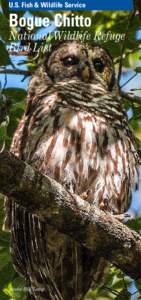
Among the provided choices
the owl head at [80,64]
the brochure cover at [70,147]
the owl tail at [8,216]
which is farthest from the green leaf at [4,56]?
the owl tail at [8,216]

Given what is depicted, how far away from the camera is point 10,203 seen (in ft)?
12.5

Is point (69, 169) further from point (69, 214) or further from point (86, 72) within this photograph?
point (86, 72)

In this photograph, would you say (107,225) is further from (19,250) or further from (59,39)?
(59,39)

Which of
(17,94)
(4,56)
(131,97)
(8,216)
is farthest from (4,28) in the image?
(8,216)

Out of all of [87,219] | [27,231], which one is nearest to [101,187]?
[27,231]

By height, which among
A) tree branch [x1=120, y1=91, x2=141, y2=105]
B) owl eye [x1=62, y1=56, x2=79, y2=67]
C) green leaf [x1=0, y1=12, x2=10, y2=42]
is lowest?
tree branch [x1=120, y1=91, x2=141, y2=105]

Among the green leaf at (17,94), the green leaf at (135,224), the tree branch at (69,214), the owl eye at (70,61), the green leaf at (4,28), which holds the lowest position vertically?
the green leaf at (135,224)

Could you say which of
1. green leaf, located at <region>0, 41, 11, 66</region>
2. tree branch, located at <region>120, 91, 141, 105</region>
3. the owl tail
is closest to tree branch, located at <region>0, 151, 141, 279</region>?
the owl tail

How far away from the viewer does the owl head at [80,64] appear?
437 centimetres

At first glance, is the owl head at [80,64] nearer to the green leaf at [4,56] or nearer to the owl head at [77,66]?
the owl head at [77,66]

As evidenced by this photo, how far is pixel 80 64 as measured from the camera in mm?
4395

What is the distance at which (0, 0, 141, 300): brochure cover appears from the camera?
12.3 feet

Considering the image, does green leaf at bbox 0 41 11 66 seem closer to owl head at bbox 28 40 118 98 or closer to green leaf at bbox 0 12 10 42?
green leaf at bbox 0 12 10 42

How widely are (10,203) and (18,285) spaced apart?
399 millimetres
